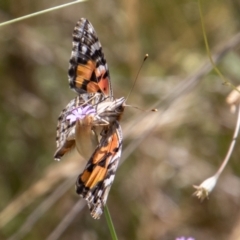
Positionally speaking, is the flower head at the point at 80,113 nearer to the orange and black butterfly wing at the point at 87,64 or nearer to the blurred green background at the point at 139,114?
the orange and black butterfly wing at the point at 87,64

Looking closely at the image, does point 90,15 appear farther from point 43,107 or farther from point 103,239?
point 103,239

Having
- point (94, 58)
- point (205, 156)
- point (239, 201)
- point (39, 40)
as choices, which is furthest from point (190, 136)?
point (94, 58)

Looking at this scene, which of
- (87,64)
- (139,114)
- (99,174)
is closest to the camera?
(99,174)

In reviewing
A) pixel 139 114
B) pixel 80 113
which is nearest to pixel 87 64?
pixel 80 113

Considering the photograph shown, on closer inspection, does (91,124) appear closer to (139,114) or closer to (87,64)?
(87,64)

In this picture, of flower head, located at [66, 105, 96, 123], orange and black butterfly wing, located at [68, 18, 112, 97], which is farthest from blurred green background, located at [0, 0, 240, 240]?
flower head, located at [66, 105, 96, 123]

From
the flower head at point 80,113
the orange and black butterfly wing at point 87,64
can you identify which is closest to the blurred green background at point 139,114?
the orange and black butterfly wing at point 87,64
